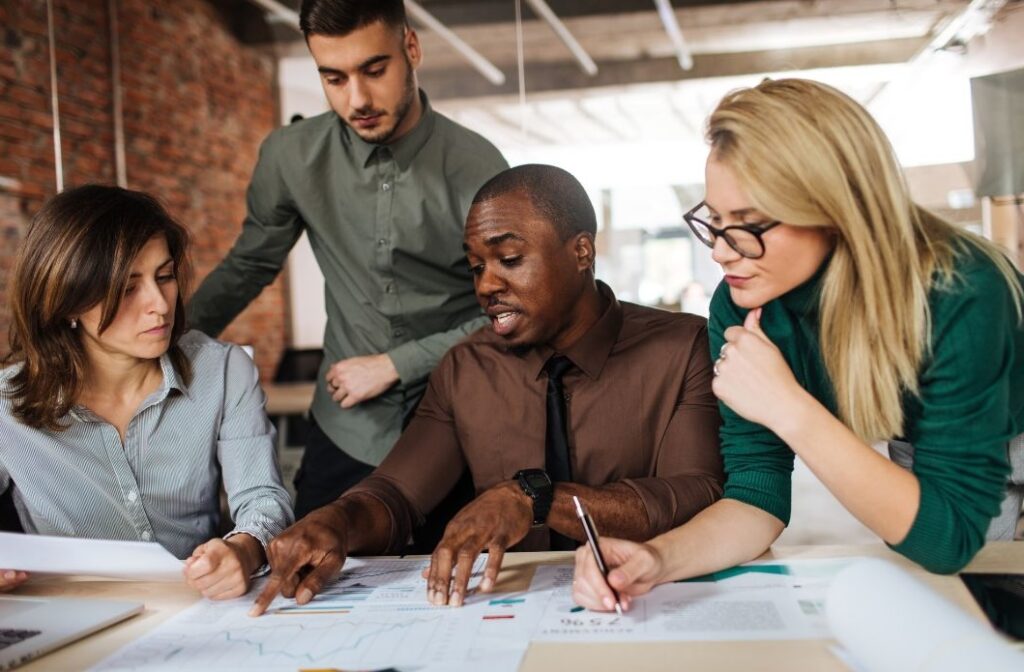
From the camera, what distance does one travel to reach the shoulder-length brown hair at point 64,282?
5.40 ft

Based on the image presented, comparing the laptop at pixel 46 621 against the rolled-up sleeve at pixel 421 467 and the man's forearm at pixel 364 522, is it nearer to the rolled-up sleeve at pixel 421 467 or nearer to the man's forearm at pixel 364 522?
the man's forearm at pixel 364 522

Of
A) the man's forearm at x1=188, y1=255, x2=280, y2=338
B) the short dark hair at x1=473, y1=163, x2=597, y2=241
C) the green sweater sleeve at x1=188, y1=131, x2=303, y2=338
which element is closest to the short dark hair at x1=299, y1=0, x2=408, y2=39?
the green sweater sleeve at x1=188, y1=131, x2=303, y2=338

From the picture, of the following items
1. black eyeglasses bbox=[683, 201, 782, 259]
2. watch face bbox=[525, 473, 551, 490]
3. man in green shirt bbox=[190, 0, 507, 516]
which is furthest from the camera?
man in green shirt bbox=[190, 0, 507, 516]

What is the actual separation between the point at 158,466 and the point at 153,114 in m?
4.44

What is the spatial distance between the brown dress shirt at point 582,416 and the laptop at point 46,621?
52 cm

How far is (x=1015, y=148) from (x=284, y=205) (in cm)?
322

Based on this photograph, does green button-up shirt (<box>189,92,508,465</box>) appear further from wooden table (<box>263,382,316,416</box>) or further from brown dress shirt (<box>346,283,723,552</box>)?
wooden table (<box>263,382,316,416</box>)

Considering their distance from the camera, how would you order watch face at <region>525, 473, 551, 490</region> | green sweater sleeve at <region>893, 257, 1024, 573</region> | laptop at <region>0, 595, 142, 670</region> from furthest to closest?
1. watch face at <region>525, 473, 551, 490</region>
2. green sweater sleeve at <region>893, 257, 1024, 573</region>
3. laptop at <region>0, 595, 142, 670</region>

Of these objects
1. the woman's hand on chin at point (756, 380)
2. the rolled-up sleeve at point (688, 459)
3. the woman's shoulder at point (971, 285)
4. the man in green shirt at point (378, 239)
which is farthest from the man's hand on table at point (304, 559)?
the woman's shoulder at point (971, 285)

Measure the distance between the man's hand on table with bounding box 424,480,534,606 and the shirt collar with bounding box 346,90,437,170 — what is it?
1.06 meters

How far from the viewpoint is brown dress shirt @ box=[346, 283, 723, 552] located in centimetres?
173

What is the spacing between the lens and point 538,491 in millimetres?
1449

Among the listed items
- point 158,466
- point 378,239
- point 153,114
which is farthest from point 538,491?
point 153,114

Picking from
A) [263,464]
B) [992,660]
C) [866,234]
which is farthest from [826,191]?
[263,464]
